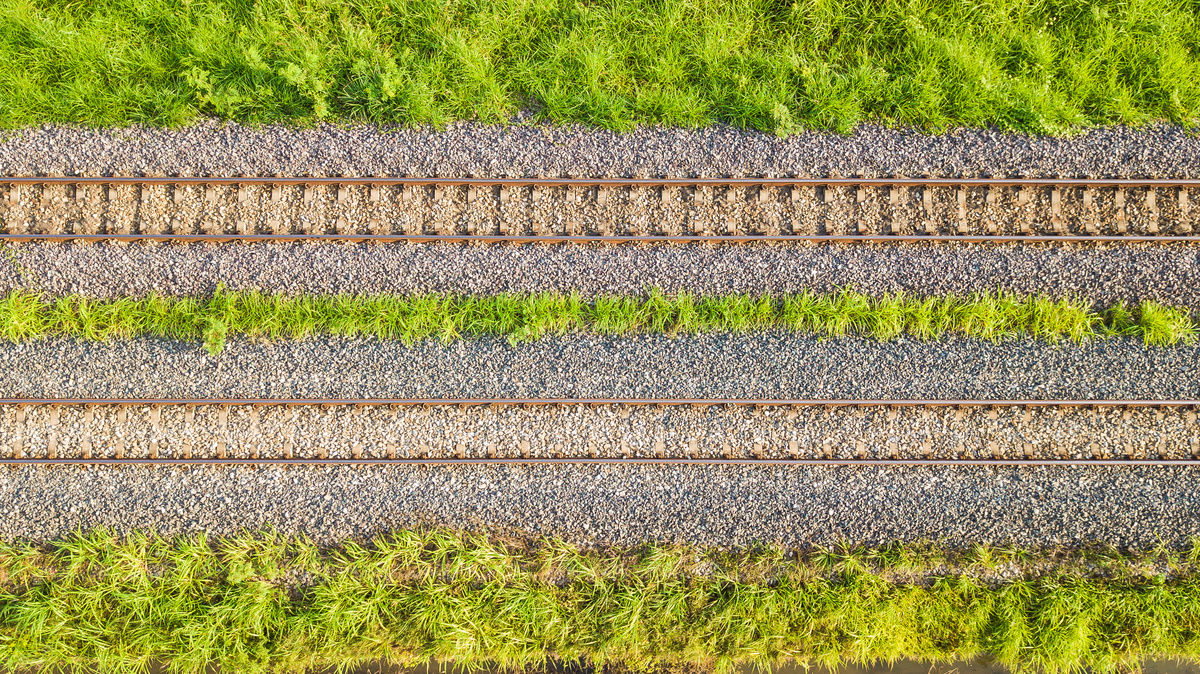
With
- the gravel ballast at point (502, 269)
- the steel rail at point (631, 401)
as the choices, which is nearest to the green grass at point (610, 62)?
the gravel ballast at point (502, 269)

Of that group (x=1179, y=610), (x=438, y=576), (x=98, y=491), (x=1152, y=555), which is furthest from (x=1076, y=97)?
(x=98, y=491)

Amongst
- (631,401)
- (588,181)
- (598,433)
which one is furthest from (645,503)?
(588,181)

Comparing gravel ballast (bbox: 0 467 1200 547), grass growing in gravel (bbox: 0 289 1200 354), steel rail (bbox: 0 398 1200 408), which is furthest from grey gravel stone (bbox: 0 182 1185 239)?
gravel ballast (bbox: 0 467 1200 547)

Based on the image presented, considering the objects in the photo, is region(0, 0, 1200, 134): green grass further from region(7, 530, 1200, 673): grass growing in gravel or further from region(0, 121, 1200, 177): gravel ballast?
region(7, 530, 1200, 673): grass growing in gravel

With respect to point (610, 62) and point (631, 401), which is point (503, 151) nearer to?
point (610, 62)

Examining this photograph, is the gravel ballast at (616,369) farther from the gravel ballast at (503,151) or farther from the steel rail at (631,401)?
the gravel ballast at (503,151)

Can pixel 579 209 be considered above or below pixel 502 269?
above
